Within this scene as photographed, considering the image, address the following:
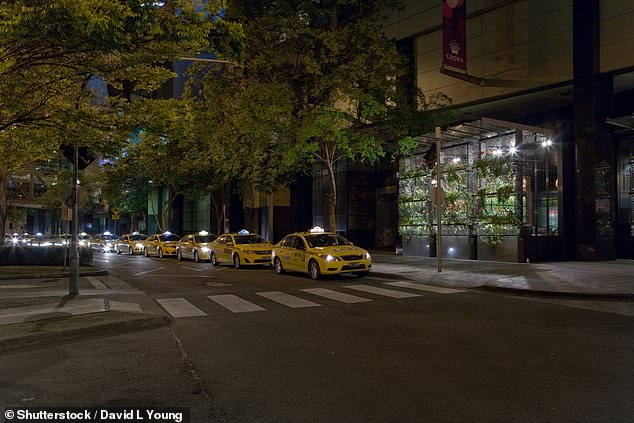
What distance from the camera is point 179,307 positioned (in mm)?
11375

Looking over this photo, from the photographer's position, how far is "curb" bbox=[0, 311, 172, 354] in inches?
294

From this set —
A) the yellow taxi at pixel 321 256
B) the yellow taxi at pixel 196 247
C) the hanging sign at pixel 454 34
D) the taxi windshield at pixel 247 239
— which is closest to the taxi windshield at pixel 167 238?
the yellow taxi at pixel 196 247

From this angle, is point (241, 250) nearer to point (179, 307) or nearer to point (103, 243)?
point (179, 307)

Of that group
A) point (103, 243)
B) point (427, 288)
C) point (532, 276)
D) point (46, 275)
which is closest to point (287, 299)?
point (427, 288)

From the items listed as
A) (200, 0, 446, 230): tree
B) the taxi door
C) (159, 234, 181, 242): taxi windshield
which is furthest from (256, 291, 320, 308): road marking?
(159, 234, 181, 242): taxi windshield

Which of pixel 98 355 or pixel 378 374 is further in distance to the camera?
pixel 98 355

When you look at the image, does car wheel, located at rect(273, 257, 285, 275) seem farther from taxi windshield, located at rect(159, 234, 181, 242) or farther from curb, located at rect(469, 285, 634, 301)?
taxi windshield, located at rect(159, 234, 181, 242)

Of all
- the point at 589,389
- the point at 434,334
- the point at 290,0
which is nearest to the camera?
the point at 589,389

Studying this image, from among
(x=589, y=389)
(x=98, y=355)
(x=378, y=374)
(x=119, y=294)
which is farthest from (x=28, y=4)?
(x=589, y=389)

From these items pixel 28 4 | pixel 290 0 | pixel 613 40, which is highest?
pixel 290 0

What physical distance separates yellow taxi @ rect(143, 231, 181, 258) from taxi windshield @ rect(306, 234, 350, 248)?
15.9 m

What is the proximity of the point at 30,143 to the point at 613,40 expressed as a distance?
67.7ft

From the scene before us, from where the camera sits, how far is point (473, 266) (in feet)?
63.1

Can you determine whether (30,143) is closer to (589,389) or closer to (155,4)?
(155,4)
